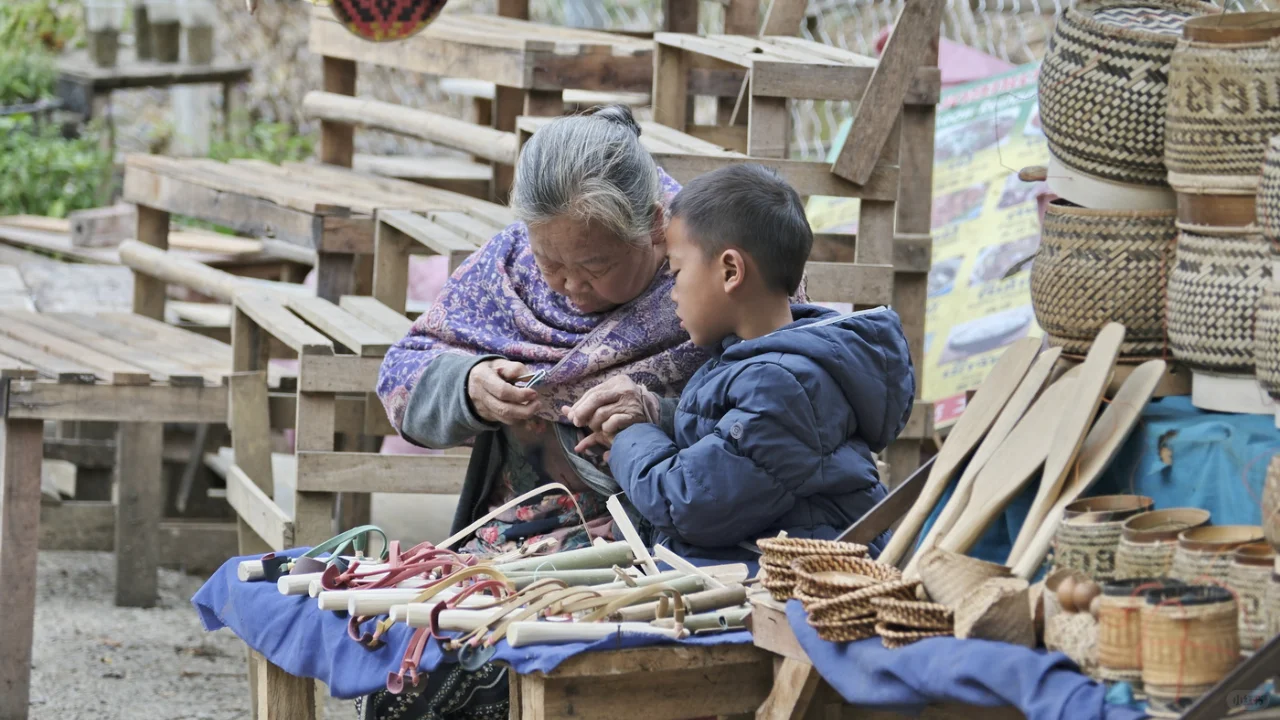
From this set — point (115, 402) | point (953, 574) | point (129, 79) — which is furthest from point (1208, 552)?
point (129, 79)

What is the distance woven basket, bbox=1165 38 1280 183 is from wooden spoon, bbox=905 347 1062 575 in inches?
12.6

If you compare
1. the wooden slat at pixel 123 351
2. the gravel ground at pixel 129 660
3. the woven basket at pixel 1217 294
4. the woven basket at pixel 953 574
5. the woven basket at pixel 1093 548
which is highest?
the woven basket at pixel 1217 294

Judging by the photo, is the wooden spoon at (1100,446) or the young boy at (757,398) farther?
the young boy at (757,398)

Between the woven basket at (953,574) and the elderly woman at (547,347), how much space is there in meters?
0.87

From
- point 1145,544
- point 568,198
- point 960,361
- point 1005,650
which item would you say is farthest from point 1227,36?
point 960,361

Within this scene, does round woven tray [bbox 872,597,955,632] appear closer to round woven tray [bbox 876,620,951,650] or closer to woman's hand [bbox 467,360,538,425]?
round woven tray [bbox 876,620,951,650]

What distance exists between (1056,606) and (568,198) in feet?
4.16

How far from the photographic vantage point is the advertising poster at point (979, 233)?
5.38m

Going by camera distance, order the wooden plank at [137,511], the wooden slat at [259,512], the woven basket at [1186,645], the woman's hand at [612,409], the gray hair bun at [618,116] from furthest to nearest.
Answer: the wooden plank at [137,511], the wooden slat at [259,512], the gray hair bun at [618,116], the woman's hand at [612,409], the woven basket at [1186,645]

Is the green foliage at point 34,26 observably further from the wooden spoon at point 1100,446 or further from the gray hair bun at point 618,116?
the wooden spoon at point 1100,446

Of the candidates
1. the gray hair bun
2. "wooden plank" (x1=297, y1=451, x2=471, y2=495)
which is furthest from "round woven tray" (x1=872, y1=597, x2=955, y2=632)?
"wooden plank" (x1=297, y1=451, x2=471, y2=495)

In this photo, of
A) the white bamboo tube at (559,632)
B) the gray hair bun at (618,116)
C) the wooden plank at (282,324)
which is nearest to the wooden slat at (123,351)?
the wooden plank at (282,324)

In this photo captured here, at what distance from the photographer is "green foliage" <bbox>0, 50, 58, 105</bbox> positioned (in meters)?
12.5

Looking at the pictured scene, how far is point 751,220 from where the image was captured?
2.59m
